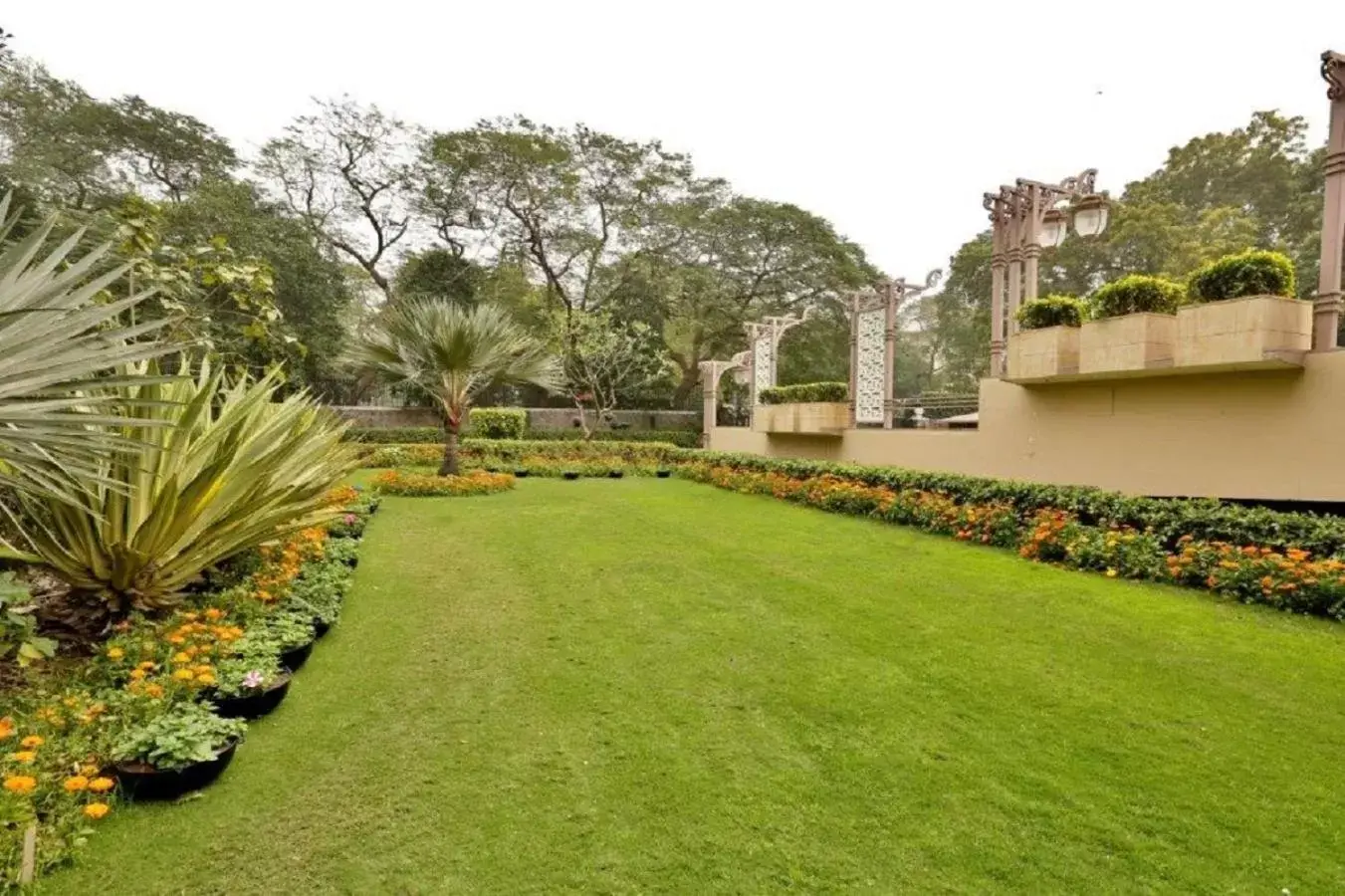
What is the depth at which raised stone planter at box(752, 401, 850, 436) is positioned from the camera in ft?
38.4

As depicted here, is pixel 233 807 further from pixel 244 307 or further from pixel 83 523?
Result: pixel 244 307

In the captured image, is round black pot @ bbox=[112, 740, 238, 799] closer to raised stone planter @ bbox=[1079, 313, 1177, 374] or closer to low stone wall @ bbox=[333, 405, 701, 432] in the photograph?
raised stone planter @ bbox=[1079, 313, 1177, 374]

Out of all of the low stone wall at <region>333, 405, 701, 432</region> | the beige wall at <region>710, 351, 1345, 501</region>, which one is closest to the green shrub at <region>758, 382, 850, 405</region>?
the beige wall at <region>710, 351, 1345, 501</region>

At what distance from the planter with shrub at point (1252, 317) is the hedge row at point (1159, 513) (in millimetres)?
1244

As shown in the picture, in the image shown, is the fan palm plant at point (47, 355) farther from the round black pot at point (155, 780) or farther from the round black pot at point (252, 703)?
the round black pot at point (252, 703)

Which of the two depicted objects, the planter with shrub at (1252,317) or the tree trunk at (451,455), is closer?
the planter with shrub at (1252,317)

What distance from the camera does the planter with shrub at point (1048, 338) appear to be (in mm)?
7375

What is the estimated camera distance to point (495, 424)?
18.8 metres

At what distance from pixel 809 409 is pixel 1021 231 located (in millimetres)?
4317

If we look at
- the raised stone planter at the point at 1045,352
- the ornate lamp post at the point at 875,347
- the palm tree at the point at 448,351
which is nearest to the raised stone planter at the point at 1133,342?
the raised stone planter at the point at 1045,352

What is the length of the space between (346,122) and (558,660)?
2310 centimetres

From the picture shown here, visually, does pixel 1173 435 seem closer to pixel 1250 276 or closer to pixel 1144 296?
pixel 1144 296

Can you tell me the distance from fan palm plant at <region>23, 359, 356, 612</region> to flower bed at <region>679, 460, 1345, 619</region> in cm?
550

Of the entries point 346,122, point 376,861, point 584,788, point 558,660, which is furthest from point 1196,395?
point 346,122
